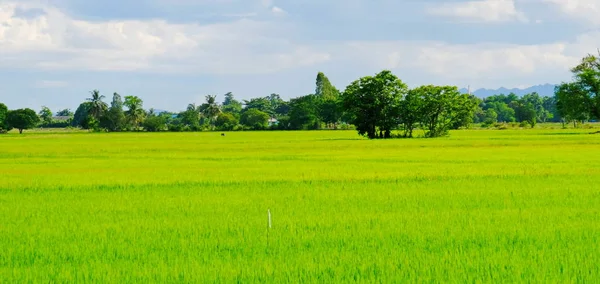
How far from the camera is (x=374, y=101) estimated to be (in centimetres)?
8356

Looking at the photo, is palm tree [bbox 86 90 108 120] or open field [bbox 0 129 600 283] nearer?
open field [bbox 0 129 600 283]

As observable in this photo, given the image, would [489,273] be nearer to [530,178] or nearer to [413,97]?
[530,178]

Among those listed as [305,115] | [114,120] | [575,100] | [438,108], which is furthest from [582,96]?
[114,120]

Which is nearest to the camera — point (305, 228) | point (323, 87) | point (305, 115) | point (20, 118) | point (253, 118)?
point (305, 228)

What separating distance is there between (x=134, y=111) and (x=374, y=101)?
8763 cm

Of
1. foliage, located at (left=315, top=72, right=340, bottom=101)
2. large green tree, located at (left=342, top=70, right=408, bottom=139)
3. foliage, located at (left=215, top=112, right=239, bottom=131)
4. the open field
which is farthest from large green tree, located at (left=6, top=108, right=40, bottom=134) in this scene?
the open field

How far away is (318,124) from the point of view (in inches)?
5846

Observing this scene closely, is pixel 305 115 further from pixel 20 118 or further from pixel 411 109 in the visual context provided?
pixel 20 118

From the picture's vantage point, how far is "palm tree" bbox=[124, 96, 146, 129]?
516 ft

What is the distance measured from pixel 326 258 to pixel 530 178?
695 inches

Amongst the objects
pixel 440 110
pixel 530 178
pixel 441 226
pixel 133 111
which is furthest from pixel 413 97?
pixel 133 111

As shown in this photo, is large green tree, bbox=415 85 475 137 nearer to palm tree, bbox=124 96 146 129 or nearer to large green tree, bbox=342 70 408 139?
large green tree, bbox=342 70 408 139

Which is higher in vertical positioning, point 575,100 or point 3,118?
point 575,100

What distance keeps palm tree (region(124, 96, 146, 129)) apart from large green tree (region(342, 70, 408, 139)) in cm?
8389
